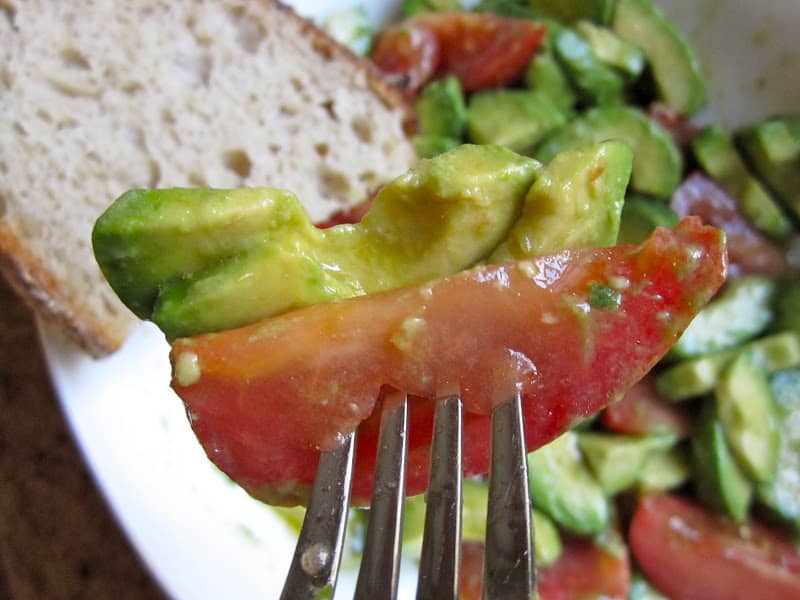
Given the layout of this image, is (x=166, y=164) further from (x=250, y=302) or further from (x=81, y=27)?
(x=250, y=302)

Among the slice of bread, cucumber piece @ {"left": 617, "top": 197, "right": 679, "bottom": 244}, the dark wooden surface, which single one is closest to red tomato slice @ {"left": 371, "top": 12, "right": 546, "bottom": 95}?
the slice of bread

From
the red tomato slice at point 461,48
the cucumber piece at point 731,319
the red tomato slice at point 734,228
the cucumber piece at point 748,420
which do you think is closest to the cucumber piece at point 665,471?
the cucumber piece at point 748,420

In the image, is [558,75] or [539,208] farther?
[558,75]

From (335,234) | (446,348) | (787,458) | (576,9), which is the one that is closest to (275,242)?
(335,234)

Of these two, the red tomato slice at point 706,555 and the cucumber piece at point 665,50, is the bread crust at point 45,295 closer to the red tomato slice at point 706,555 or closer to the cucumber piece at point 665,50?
the red tomato slice at point 706,555

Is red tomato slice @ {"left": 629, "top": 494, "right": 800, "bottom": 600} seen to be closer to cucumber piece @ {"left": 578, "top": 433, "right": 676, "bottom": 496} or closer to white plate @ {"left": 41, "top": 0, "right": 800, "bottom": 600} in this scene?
cucumber piece @ {"left": 578, "top": 433, "right": 676, "bottom": 496}

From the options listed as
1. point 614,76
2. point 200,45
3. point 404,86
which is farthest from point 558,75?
point 200,45
